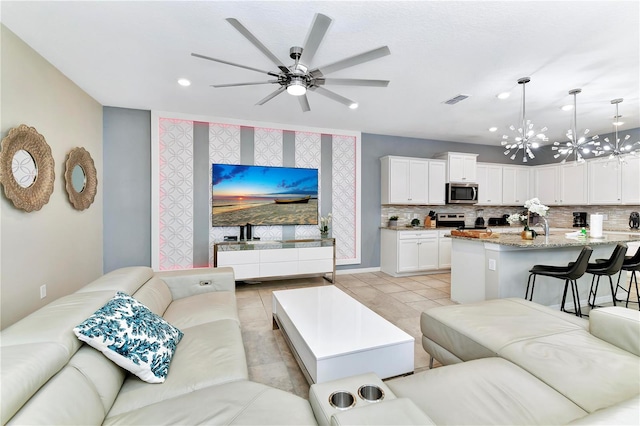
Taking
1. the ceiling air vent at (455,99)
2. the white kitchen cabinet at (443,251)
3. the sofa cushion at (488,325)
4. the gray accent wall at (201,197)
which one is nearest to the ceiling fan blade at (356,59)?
the sofa cushion at (488,325)

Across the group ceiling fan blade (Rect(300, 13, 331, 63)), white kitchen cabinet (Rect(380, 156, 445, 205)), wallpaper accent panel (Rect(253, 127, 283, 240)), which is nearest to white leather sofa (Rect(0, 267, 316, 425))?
ceiling fan blade (Rect(300, 13, 331, 63))

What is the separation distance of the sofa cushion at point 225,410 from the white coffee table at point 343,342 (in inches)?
22.2

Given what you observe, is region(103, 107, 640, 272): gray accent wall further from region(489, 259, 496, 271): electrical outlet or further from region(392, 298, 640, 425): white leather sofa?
A: region(489, 259, 496, 271): electrical outlet

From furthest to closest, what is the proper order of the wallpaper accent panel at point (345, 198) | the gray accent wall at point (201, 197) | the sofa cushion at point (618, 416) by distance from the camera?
the wallpaper accent panel at point (345, 198) < the gray accent wall at point (201, 197) < the sofa cushion at point (618, 416)

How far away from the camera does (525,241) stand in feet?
10.5

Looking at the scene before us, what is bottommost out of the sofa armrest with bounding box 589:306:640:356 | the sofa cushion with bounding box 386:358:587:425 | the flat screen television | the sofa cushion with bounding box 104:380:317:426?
the sofa cushion with bounding box 386:358:587:425

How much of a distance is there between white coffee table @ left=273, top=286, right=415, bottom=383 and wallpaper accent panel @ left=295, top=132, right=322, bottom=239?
2675 mm

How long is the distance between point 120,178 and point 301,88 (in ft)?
11.1

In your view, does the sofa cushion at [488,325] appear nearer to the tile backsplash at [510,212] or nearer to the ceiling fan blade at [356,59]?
the ceiling fan blade at [356,59]

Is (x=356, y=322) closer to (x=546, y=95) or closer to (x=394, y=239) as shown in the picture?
(x=394, y=239)

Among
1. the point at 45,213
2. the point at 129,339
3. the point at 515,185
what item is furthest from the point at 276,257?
the point at 515,185

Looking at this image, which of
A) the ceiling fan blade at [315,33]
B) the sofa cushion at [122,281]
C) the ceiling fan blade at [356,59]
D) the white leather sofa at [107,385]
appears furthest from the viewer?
the ceiling fan blade at [356,59]

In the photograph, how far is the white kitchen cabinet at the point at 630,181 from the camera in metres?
5.02

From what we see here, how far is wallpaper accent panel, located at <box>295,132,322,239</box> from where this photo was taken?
521cm
